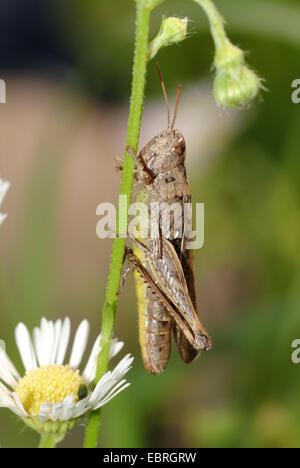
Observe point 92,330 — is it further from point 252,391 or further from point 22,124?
point 22,124

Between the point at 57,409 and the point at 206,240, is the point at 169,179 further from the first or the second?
the point at 206,240

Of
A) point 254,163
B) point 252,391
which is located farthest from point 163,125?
point 252,391

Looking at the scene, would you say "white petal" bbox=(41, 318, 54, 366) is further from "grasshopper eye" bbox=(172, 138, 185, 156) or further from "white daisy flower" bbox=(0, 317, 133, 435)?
→ "grasshopper eye" bbox=(172, 138, 185, 156)
